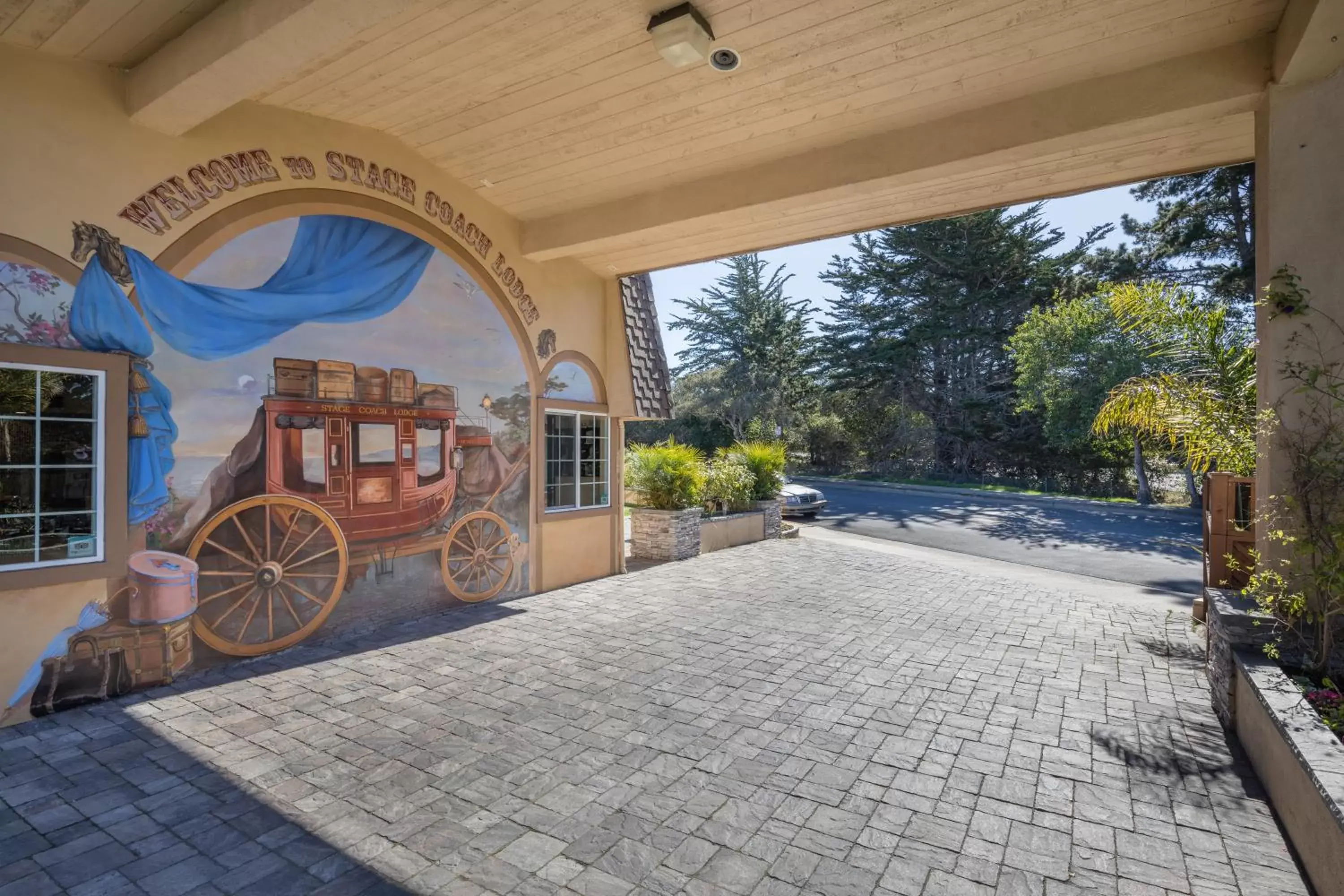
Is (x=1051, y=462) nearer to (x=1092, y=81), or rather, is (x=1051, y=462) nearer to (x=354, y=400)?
(x=1092, y=81)

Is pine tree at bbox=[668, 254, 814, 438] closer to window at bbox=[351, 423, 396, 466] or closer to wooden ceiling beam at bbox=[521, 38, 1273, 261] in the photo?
wooden ceiling beam at bbox=[521, 38, 1273, 261]

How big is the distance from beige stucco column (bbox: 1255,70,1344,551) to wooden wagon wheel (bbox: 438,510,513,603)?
21.2 feet

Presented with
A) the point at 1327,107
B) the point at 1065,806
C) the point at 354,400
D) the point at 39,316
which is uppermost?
the point at 1327,107

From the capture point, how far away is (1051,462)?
24.0 m

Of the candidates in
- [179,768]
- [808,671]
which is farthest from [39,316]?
[808,671]

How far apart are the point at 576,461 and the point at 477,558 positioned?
1.90 meters

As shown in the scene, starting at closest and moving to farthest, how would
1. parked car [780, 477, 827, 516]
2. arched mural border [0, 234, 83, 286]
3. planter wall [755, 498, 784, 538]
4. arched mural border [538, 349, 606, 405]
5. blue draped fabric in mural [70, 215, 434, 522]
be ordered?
arched mural border [0, 234, 83, 286] < blue draped fabric in mural [70, 215, 434, 522] < arched mural border [538, 349, 606, 405] < planter wall [755, 498, 784, 538] < parked car [780, 477, 827, 516]

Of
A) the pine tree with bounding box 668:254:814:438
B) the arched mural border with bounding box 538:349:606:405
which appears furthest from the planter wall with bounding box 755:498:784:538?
the pine tree with bounding box 668:254:814:438

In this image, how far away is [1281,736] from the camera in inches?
117

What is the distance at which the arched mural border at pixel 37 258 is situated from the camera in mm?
3945

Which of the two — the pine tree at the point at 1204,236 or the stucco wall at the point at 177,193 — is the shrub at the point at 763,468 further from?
the pine tree at the point at 1204,236

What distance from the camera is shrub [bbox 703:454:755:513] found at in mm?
12000

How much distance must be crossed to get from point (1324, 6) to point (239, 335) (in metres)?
7.06

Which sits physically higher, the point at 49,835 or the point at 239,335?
the point at 239,335
